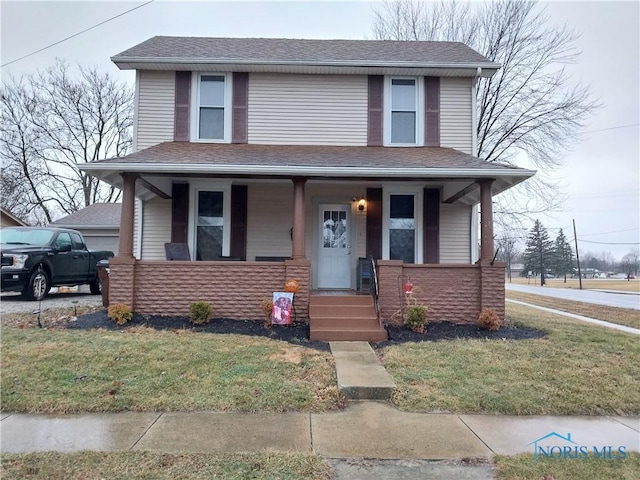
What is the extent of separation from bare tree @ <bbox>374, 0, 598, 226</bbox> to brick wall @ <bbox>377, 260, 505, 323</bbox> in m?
12.5

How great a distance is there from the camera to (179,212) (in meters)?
9.12

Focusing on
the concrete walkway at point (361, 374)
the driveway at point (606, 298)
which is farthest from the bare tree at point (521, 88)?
the concrete walkway at point (361, 374)

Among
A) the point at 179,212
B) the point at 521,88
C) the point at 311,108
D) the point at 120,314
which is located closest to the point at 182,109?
the point at 179,212

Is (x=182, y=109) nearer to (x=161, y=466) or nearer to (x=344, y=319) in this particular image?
(x=344, y=319)

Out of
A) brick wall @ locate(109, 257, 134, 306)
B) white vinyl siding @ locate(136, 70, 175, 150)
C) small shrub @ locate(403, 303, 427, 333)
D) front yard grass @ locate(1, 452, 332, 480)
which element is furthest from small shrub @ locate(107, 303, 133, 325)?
small shrub @ locate(403, 303, 427, 333)

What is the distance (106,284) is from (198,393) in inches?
199

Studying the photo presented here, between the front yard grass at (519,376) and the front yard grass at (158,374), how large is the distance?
3.54 feet

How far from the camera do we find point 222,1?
10.9 m

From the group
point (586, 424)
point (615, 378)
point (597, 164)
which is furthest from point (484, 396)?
point (597, 164)

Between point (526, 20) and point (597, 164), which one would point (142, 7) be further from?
point (597, 164)

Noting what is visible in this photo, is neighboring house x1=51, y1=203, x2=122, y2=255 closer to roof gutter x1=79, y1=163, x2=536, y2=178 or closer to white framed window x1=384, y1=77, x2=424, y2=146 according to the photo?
roof gutter x1=79, y1=163, x2=536, y2=178

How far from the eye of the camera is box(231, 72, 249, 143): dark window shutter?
30.7ft

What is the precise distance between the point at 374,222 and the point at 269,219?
256cm

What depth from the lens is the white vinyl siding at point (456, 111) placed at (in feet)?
31.2
